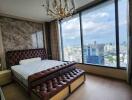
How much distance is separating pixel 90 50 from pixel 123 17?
181 centimetres

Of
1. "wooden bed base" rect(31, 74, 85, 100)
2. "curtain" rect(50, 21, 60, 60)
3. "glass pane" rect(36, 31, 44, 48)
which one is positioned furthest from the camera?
"curtain" rect(50, 21, 60, 60)

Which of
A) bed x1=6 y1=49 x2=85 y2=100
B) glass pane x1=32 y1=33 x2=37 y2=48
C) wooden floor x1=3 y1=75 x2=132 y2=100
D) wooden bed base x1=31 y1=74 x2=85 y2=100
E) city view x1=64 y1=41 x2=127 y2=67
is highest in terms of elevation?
glass pane x1=32 y1=33 x2=37 y2=48

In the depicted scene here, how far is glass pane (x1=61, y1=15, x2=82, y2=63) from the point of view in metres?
4.83

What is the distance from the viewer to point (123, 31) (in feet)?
10.9

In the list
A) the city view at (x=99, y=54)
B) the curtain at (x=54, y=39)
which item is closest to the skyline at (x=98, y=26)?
the city view at (x=99, y=54)

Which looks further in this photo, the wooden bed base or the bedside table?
the bedside table

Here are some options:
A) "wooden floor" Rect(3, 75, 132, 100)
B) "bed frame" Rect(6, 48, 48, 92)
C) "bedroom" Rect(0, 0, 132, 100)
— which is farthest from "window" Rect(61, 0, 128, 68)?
"bed frame" Rect(6, 48, 48, 92)

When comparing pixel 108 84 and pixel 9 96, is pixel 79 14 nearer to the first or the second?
pixel 108 84

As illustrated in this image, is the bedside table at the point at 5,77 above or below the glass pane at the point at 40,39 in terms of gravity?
below

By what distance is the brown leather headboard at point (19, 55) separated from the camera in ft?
13.5

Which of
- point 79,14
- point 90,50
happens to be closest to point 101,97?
point 90,50

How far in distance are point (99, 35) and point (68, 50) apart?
1954 mm

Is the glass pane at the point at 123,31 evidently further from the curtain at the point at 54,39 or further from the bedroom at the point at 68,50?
the curtain at the point at 54,39

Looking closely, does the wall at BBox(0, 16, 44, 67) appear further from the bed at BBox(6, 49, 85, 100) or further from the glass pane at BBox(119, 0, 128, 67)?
the glass pane at BBox(119, 0, 128, 67)
